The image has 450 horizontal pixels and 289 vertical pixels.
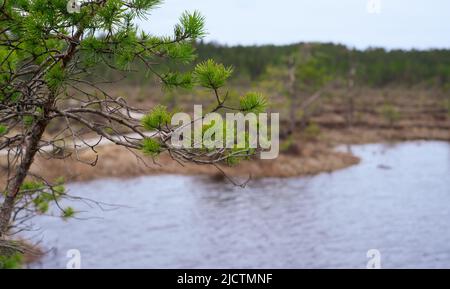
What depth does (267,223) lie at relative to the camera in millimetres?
16188

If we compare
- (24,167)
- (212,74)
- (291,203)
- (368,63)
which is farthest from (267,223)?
(368,63)

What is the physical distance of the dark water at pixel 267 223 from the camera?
12992 mm

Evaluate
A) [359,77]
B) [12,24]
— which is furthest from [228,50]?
[12,24]

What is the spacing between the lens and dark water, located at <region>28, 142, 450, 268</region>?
12992 mm

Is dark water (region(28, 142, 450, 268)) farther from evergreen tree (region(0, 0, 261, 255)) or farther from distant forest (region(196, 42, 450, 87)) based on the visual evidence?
distant forest (region(196, 42, 450, 87))

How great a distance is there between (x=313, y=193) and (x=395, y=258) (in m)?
6.59

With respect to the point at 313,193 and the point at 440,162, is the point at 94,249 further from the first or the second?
the point at 440,162

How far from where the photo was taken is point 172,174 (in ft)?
73.6

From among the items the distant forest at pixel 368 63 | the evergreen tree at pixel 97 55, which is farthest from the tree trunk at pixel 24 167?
the distant forest at pixel 368 63

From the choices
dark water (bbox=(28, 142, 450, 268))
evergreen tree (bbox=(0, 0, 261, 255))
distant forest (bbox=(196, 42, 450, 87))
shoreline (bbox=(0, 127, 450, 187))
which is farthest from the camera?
distant forest (bbox=(196, 42, 450, 87))

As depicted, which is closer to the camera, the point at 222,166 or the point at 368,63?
the point at 222,166

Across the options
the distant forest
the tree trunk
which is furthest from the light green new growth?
the distant forest

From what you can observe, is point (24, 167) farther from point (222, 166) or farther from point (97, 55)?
point (222, 166)

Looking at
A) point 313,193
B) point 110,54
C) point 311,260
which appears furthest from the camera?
point 313,193
